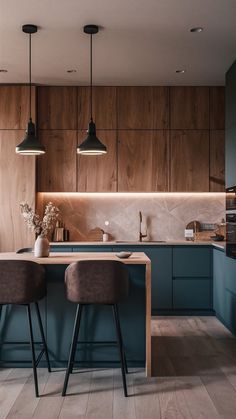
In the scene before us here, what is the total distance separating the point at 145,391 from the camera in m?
3.29

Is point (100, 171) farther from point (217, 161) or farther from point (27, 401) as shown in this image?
point (27, 401)

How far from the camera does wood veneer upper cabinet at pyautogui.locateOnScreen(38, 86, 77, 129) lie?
6.12 meters

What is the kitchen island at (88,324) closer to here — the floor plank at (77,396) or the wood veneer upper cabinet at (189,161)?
the floor plank at (77,396)

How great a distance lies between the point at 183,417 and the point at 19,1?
3175mm

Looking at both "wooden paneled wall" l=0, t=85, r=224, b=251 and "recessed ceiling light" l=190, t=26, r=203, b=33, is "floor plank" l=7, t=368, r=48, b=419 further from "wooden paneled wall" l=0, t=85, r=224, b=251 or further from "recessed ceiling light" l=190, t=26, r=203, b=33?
"recessed ceiling light" l=190, t=26, r=203, b=33

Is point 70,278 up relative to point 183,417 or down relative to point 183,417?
up

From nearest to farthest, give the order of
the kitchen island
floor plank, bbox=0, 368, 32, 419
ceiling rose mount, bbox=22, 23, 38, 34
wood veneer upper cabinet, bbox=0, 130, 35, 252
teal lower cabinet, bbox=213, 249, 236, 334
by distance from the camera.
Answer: floor plank, bbox=0, 368, 32, 419, the kitchen island, ceiling rose mount, bbox=22, 23, 38, 34, teal lower cabinet, bbox=213, 249, 236, 334, wood veneer upper cabinet, bbox=0, 130, 35, 252

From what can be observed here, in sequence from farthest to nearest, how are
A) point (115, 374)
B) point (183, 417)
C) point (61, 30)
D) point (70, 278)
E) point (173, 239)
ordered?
point (173, 239) → point (61, 30) → point (115, 374) → point (70, 278) → point (183, 417)

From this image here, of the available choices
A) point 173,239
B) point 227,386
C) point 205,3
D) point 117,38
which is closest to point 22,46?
point 117,38

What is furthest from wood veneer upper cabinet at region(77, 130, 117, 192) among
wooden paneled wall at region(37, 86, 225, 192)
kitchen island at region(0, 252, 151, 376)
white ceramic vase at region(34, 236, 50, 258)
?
kitchen island at region(0, 252, 151, 376)

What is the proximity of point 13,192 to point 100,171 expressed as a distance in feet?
3.63

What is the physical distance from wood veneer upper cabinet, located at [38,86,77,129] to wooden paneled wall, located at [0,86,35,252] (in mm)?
284

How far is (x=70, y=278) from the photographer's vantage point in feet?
11.0

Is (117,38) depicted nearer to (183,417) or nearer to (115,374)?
(115,374)
